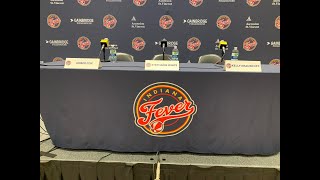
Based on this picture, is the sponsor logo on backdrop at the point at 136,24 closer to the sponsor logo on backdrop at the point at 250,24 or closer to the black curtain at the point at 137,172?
the sponsor logo on backdrop at the point at 250,24

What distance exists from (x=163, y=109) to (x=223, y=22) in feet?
12.0

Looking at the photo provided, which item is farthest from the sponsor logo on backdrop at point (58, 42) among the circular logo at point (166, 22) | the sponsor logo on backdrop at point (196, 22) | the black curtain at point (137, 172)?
the black curtain at point (137, 172)

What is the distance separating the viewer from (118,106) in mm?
2016

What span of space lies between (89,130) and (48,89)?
49cm

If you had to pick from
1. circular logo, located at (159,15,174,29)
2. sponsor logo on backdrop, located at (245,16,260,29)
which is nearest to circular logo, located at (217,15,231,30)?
sponsor logo on backdrop, located at (245,16,260,29)

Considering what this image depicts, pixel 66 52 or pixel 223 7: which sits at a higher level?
pixel 223 7

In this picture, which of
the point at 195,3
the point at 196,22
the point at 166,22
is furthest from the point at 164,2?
the point at 196,22

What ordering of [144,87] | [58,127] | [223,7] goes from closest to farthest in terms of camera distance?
1. [144,87]
2. [58,127]
3. [223,7]

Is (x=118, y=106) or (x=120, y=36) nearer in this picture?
(x=118, y=106)

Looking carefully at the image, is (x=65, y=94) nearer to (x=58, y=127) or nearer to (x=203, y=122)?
(x=58, y=127)

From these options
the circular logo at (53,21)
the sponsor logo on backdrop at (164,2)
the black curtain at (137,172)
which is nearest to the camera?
the black curtain at (137,172)

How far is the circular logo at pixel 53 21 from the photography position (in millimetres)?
5219

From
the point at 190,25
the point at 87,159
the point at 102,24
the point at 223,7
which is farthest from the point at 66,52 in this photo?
the point at 87,159

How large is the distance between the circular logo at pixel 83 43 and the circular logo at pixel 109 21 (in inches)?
20.3
